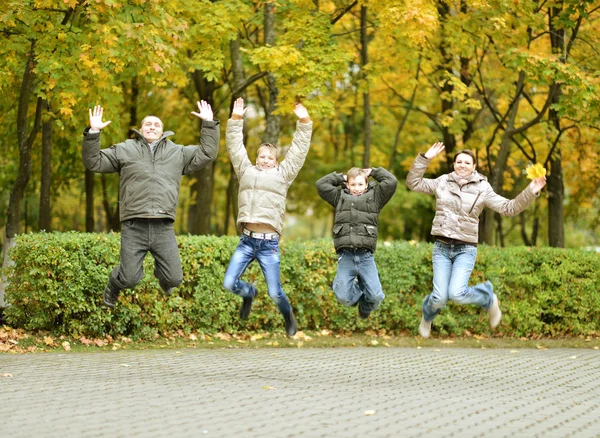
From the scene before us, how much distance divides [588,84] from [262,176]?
8323 mm

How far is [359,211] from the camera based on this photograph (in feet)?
32.7

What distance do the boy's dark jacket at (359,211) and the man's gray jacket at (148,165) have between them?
1341mm

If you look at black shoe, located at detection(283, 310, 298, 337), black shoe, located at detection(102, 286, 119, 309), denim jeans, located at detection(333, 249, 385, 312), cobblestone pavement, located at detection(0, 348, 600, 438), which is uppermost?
denim jeans, located at detection(333, 249, 385, 312)

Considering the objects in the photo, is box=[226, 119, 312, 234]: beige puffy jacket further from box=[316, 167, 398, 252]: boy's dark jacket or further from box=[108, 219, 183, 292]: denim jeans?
box=[108, 219, 183, 292]: denim jeans

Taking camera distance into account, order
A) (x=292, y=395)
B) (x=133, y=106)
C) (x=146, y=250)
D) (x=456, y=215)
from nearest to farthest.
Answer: (x=292, y=395) → (x=146, y=250) → (x=456, y=215) → (x=133, y=106)

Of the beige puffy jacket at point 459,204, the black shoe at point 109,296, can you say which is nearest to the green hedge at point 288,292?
the black shoe at point 109,296

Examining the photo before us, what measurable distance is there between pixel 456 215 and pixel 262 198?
7.00ft

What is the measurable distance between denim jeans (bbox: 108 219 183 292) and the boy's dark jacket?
173cm

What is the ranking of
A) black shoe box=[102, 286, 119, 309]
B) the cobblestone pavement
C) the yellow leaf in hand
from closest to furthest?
the cobblestone pavement → the yellow leaf in hand → black shoe box=[102, 286, 119, 309]

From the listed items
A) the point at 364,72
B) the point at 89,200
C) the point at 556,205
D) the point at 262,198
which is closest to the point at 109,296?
the point at 262,198

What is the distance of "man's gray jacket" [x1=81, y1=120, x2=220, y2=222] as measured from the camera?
9297 mm

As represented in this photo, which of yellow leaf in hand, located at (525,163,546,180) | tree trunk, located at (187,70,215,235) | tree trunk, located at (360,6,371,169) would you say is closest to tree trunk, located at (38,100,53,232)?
tree trunk, located at (187,70,215,235)

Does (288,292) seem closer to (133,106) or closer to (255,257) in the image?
(255,257)

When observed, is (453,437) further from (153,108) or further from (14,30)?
(153,108)
